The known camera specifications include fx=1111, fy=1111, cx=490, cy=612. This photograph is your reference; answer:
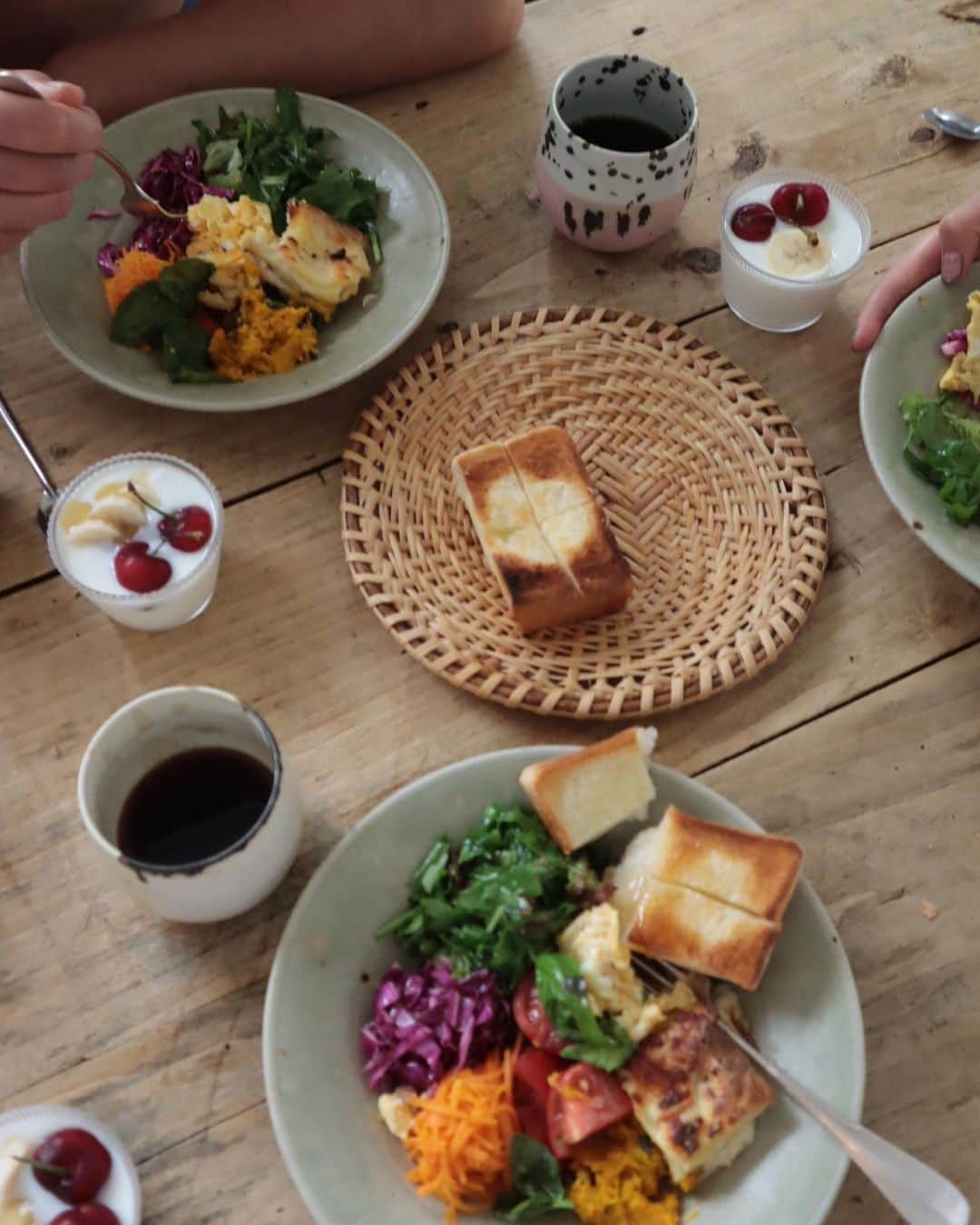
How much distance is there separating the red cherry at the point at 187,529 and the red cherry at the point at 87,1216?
0.65 metres

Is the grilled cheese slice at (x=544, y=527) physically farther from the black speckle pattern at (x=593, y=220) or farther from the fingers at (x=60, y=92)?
the fingers at (x=60, y=92)

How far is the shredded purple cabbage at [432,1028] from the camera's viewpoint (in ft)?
3.43

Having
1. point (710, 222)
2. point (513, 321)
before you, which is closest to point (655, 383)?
point (513, 321)

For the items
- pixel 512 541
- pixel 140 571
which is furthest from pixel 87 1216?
pixel 512 541

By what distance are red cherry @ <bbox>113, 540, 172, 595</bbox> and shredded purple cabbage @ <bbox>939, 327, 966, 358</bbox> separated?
102 cm

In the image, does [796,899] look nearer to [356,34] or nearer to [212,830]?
[212,830]

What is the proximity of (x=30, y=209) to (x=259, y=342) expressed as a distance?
30 centimetres

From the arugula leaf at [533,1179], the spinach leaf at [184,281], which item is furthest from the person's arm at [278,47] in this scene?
the arugula leaf at [533,1179]

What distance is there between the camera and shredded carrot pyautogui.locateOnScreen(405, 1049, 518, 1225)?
99 cm

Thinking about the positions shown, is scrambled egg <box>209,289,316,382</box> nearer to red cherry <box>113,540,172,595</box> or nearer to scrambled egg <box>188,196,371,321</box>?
scrambled egg <box>188,196,371,321</box>

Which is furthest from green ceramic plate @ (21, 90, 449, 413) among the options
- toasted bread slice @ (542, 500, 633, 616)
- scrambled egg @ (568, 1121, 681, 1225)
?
scrambled egg @ (568, 1121, 681, 1225)

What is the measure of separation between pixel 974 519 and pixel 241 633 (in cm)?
89

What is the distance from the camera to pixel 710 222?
1.67 meters

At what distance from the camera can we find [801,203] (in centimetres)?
153
